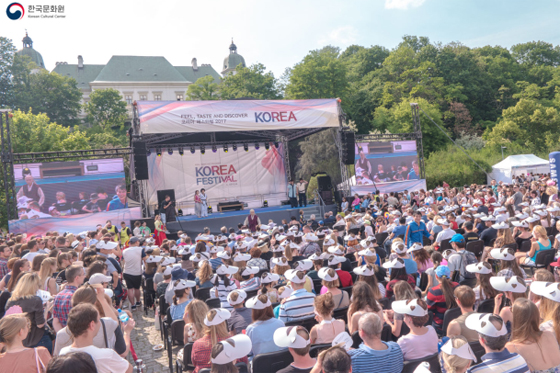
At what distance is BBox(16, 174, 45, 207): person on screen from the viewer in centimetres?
1650

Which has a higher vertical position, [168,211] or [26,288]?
[26,288]

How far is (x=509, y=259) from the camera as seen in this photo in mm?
5418

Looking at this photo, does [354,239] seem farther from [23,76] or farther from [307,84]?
[23,76]

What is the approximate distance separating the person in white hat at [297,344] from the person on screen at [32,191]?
1671cm

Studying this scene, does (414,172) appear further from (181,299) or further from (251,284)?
(181,299)

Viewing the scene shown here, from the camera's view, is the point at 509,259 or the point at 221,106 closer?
the point at 509,259

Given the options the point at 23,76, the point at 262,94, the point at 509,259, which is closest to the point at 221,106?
the point at 509,259

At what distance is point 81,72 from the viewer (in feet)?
251

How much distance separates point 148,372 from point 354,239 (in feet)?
15.7

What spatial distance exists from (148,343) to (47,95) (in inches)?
2147

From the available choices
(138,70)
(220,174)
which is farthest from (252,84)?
(138,70)

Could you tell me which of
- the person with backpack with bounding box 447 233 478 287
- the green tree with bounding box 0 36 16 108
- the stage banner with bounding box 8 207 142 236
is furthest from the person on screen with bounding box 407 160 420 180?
the green tree with bounding box 0 36 16 108

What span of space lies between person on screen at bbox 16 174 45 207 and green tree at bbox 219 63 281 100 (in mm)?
32726

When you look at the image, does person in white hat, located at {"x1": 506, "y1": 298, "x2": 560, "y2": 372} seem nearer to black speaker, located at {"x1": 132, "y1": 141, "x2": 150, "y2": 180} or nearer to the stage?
the stage
